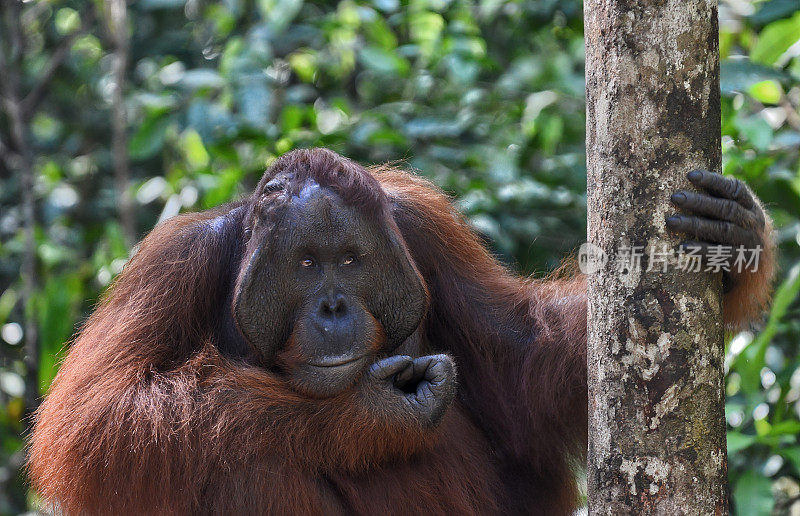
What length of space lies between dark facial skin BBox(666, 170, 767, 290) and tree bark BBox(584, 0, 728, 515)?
0.11 ft

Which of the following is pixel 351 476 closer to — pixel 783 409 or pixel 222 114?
pixel 783 409

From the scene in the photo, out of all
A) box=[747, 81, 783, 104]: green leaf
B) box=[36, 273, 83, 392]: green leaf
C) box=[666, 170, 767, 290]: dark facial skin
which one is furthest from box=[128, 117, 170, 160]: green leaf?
box=[666, 170, 767, 290]: dark facial skin

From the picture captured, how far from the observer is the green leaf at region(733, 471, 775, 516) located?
2.88 meters

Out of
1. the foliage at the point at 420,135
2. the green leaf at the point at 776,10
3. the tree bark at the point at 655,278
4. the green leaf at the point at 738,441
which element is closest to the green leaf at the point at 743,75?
the foliage at the point at 420,135

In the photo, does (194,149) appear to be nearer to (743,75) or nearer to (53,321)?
(53,321)

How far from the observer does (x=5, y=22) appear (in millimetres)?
5730

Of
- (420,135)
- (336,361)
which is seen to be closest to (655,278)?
(336,361)

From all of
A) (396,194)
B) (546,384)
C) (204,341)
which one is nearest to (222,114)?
(396,194)

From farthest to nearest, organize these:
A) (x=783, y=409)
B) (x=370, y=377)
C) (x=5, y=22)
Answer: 1. (x=5, y=22)
2. (x=783, y=409)
3. (x=370, y=377)

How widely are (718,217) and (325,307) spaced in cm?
103

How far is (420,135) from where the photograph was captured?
4.28 metres

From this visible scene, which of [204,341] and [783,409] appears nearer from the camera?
[204,341]

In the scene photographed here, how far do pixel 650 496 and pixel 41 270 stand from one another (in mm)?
3989

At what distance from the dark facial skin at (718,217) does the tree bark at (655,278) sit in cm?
3
